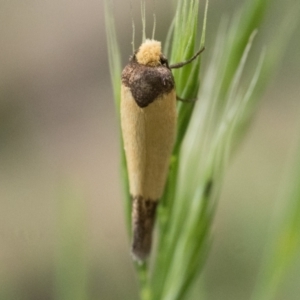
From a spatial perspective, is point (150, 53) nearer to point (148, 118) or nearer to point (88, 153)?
point (148, 118)

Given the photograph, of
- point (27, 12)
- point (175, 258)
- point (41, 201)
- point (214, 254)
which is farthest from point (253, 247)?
point (27, 12)

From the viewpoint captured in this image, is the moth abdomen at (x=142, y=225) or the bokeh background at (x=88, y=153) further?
the bokeh background at (x=88, y=153)

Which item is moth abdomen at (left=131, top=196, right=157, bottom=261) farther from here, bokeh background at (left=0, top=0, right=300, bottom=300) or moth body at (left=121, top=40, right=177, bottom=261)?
bokeh background at (left=0, top=0, right=300, bottom=300)

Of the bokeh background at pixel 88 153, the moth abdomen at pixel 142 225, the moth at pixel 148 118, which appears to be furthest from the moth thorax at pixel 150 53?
the bokeh background at pixel 88 153

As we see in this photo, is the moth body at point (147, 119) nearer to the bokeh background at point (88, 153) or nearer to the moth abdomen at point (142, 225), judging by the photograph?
the moth abdomen at point (142, 225)

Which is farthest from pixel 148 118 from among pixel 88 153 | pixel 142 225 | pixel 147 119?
pixel 88 153

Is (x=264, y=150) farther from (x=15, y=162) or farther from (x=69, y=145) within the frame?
(x=15, y=162)

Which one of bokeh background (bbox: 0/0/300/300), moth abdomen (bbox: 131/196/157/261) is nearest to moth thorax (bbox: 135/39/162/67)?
moth abdomen (bbox: 131/196/157/261)
